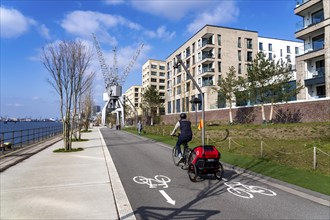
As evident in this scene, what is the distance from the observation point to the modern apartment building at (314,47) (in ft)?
101

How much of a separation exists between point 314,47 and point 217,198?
3354 cm

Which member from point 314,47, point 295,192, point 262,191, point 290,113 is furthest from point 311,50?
point 262,191

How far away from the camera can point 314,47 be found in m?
33.2

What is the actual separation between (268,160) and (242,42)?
173ft

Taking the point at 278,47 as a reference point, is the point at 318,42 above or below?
below

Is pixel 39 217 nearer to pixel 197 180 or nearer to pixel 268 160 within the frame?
pixel 197 180

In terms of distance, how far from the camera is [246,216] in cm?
500

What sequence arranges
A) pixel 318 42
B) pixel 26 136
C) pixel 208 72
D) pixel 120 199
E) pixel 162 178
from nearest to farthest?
pixel 120 199
pixel 162 178
pixel 26 136
pixel 318 42
pixel 208 72

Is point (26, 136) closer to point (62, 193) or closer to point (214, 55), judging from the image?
point (62, 193)

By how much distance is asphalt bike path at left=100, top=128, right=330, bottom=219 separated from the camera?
16.8 feet

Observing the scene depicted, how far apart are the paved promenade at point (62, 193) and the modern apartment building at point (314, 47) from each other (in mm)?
29672

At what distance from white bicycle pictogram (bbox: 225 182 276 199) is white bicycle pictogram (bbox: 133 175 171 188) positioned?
5.71ft

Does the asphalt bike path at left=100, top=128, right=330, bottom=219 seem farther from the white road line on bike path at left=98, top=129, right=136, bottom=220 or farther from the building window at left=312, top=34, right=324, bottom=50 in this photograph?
the building window at left=312, top=34, right=324, bottom=50

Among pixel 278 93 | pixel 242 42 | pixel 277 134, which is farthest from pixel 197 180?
pixel 242 42
